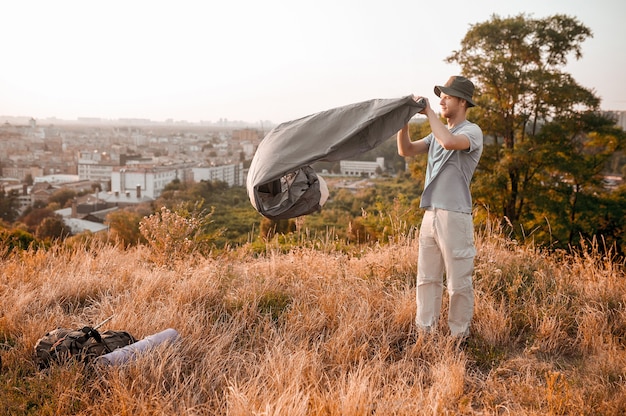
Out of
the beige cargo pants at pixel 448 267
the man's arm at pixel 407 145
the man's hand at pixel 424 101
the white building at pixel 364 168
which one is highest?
the man's hand at pixel 424 101

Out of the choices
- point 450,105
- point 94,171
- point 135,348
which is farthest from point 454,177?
point 94,171

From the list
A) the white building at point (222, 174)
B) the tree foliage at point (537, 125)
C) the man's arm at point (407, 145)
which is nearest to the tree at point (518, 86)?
the tree foliage at point (537, 125)

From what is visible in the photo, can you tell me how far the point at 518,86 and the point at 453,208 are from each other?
16.6 m

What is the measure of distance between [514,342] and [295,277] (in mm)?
1880

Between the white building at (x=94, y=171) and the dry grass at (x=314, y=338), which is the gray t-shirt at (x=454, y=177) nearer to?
the dry grass at (x=314, y=338)

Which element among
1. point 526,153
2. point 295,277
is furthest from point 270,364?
point 526,153

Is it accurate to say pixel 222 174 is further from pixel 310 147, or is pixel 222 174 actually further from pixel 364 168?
pixel 310 147

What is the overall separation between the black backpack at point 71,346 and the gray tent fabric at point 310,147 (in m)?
1.20

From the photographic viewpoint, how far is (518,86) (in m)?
17.9

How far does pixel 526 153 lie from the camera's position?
17.3 meters

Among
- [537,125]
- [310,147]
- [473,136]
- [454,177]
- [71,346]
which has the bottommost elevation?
[71,346]

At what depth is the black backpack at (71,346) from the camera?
283 cm

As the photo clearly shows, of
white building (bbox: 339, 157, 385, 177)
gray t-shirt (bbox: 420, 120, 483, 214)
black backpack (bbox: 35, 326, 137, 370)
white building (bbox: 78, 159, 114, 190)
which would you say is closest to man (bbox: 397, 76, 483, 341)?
gray t-shirt (bbox: 420, 120, 483, 214)

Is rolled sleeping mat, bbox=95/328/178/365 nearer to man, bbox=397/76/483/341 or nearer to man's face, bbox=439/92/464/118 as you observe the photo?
man, bbox=397/76/483/341
